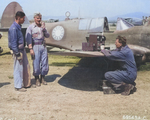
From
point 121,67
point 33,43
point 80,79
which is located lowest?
point 80,79

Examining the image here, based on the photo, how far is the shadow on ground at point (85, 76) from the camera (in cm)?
516

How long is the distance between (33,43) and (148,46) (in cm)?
387

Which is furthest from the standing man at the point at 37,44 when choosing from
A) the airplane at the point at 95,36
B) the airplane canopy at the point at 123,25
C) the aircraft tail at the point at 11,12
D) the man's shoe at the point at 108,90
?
the aircraft tail at the point at 11,12

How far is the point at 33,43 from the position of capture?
16.6 ft

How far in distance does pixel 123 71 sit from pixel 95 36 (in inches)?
89.6

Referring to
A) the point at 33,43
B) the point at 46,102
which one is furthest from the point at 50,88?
the point at 33,43

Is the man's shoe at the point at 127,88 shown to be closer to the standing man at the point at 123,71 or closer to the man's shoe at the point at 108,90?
the standing man at the point at 123,71

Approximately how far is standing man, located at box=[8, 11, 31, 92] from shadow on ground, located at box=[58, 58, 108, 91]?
42.4 inches

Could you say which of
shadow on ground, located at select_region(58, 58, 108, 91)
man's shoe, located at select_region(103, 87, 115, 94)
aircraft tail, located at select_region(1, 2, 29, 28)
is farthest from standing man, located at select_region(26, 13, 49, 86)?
aircraft tail, located at select_region(1, 2, 29, 28)

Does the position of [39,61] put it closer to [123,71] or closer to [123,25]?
[123,71]

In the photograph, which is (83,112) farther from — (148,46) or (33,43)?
(148,46)

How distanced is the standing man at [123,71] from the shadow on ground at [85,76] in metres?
0.50

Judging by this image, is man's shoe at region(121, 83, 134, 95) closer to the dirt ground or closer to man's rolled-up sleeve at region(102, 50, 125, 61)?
the dirt ground

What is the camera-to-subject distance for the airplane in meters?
6.38
